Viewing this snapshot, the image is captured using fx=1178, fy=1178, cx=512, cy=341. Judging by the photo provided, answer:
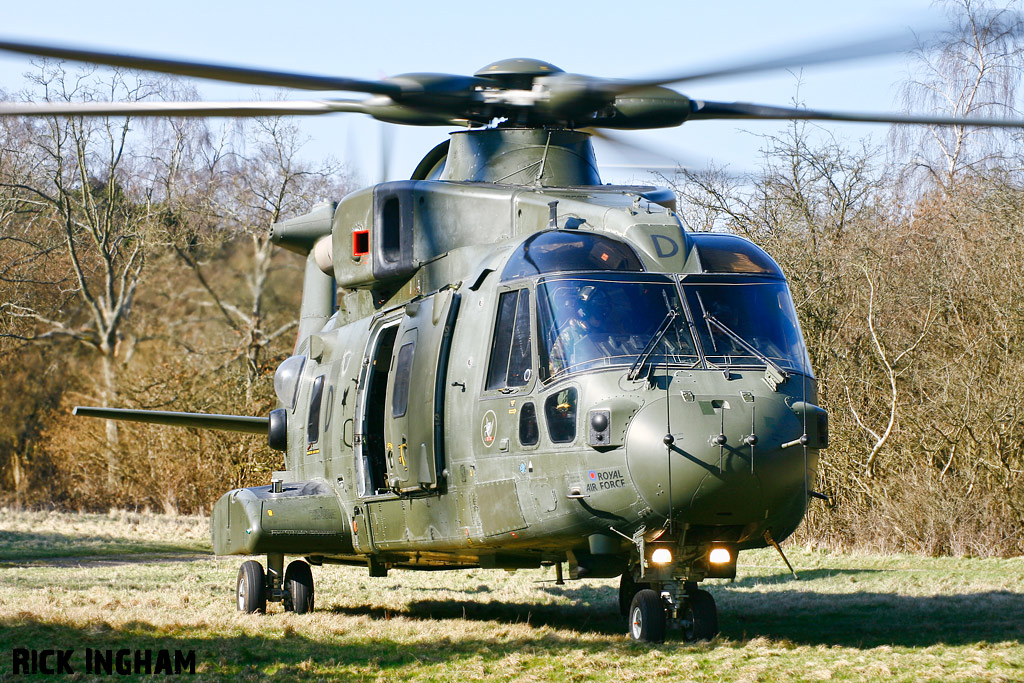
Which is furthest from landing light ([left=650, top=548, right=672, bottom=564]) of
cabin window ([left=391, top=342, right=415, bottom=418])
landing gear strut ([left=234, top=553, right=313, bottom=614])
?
landing gear strut ([left=234, top=553, right=313, bottom=614])

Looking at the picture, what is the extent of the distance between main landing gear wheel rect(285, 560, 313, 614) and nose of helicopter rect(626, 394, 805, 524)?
208 inches

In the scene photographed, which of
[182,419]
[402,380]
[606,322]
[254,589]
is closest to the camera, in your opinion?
[606,322]

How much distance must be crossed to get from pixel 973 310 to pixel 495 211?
10255 millimetres

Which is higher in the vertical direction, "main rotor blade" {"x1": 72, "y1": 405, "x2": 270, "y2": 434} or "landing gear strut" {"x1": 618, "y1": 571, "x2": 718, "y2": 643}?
"main rotor blade" {"x1": 72, "y1": 405, "x2": 270, "y2": 434}

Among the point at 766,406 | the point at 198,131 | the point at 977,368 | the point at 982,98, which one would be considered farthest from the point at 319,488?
the point at 198,131

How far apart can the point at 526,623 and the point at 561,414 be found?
9.21 ft

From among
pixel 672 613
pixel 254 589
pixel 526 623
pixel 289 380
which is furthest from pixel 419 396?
pixel 289 380

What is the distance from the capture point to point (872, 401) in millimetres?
17891

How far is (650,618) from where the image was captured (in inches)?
322

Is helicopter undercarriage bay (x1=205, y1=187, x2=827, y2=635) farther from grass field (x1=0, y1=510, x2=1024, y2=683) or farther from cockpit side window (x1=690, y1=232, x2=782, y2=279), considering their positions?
grass field (x1=0, y1=510, x2=1024, y2=683)

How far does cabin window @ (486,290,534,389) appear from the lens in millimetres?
8422

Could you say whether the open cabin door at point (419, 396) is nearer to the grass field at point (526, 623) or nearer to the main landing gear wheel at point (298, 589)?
the grass field at point (526, 623)

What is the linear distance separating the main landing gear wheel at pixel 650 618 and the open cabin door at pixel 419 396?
1.92 m

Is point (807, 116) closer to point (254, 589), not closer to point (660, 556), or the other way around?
point (660, 556)
